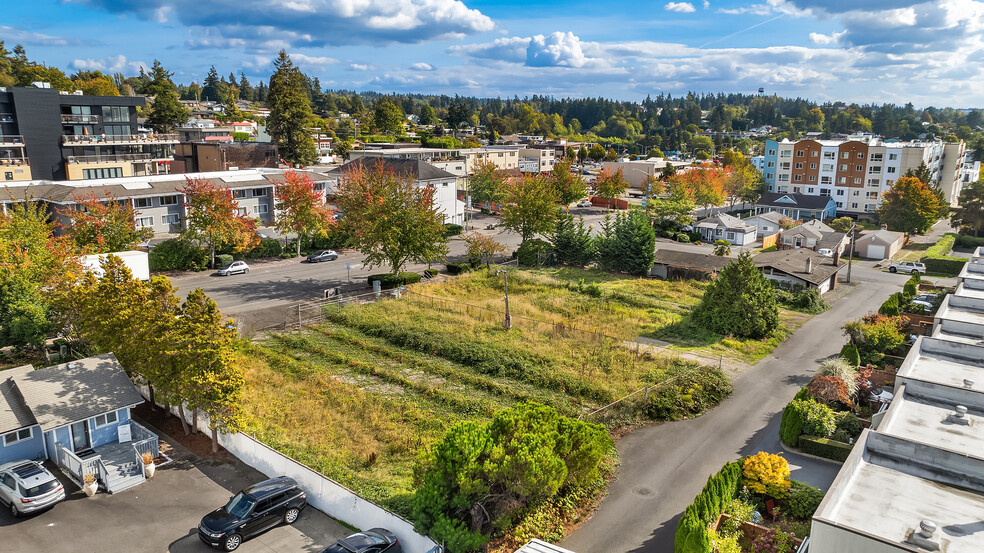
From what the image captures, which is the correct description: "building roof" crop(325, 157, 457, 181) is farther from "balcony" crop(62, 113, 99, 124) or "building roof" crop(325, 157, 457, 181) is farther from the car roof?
the car roof

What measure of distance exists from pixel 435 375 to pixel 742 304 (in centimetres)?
2067

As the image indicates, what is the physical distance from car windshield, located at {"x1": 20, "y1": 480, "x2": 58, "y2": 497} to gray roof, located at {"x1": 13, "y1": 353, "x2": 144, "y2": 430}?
2.86 m

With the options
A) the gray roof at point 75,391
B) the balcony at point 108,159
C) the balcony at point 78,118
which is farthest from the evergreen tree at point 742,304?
the balcony at point 78,118

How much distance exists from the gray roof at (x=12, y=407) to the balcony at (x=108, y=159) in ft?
178

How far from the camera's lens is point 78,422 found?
25.0 metres

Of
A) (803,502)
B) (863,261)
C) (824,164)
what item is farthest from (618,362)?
(824,164)

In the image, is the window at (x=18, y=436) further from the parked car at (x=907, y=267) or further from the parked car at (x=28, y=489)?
the parked car at (x=907, y=267)

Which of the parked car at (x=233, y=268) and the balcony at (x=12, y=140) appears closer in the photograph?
the parked car at (x=233, y=268)

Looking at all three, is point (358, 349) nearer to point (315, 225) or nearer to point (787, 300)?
point (315, 225)

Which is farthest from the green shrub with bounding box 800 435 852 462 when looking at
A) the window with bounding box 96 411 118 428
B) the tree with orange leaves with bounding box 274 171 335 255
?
the tree with orange leaves with bounding box 274 171 335 255

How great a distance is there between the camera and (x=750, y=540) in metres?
19.5

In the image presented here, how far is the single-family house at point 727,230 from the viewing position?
252 ft

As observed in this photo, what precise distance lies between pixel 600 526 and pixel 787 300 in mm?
35756

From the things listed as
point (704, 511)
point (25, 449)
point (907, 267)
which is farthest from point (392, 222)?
point (907, 267)
